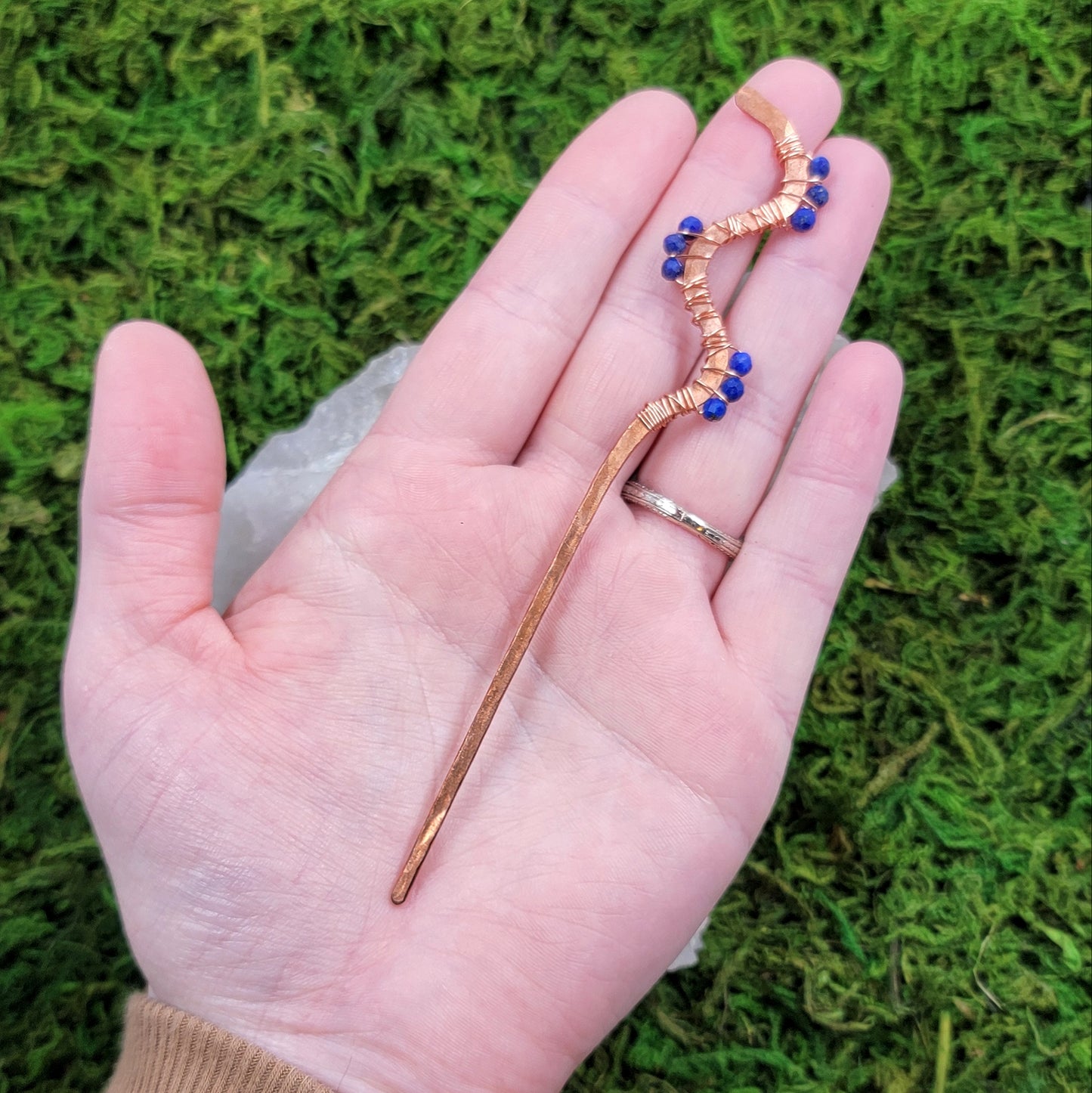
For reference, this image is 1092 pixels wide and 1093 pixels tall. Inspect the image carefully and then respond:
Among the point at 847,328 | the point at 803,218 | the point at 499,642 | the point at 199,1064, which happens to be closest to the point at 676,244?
the point at 803,218

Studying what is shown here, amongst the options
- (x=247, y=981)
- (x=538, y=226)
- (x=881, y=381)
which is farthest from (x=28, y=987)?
(x=881, y=381)

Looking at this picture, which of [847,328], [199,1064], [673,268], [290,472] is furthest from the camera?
[847,328]

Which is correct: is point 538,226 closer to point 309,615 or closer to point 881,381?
point 881,381

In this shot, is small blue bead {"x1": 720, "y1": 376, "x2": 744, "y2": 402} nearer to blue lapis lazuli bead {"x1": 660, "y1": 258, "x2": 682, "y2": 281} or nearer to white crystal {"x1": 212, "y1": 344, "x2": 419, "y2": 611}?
blue lapis lazuli bead {"x1": 660, "y1": 258, "x2": 682, "y2": 281}

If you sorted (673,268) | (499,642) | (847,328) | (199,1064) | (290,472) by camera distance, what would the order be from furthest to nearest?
(847,328), (290,472), (673,268), (499,642), (199,1064)

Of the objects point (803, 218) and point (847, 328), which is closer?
point (803, 218)

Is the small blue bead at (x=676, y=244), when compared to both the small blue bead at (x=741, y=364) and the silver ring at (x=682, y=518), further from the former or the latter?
the silver ring at (x=682, y=518)

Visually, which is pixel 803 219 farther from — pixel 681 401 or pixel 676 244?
pixel 681 401

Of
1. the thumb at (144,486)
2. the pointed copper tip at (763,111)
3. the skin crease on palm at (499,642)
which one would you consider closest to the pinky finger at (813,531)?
the skin crease on palm at (499,642)
